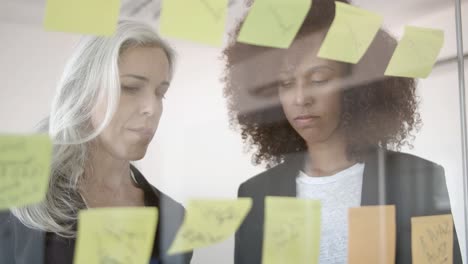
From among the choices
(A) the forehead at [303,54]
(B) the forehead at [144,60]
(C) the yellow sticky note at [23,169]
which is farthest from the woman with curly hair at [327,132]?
(C) the yellow sticky note at [23,169]

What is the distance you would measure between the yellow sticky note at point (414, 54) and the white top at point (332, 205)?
0.23 m

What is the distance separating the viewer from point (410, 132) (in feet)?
3.14

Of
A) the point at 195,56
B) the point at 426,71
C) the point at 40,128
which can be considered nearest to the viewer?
the point at 40,128

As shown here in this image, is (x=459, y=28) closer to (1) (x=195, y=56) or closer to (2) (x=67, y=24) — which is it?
(1) (x=195, y=56)

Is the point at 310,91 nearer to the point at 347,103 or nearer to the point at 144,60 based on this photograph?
the point at 347,103

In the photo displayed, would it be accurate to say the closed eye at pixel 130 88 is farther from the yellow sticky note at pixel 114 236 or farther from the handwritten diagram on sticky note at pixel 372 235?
the handwritten diagram on sticky note at pixel 372 235

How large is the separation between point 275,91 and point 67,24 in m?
0.35

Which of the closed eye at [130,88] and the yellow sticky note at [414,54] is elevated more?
the yellow sticky note at [414,54]

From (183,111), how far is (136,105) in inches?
2.9

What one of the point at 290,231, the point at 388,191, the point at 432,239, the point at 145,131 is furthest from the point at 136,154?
→ the point at 432,239

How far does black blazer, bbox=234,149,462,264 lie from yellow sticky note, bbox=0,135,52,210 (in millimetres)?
284

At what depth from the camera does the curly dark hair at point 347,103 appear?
0.77m

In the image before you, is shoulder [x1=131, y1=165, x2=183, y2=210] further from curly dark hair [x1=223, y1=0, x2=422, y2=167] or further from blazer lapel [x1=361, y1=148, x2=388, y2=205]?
blazer lapel [x1=361, y1=148, x2=388, y2=205]

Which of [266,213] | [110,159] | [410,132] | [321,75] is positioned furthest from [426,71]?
[110,159]
